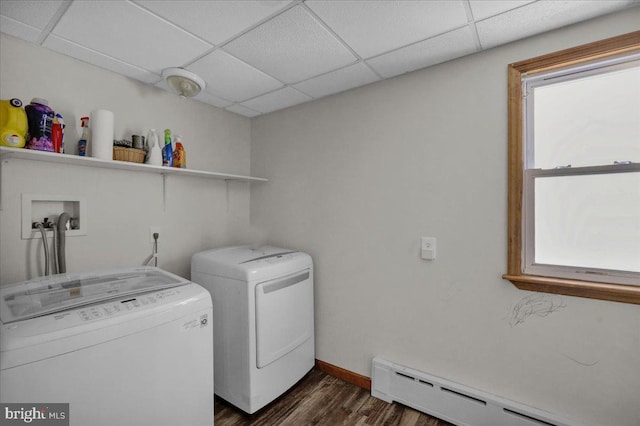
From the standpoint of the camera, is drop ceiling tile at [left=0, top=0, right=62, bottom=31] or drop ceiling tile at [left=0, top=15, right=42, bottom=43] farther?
drop ceiling tile at [left=0, top=15, right=42, bottom=43]

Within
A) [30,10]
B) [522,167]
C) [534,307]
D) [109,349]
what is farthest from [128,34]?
[534,307]

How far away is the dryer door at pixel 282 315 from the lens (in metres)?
1.81

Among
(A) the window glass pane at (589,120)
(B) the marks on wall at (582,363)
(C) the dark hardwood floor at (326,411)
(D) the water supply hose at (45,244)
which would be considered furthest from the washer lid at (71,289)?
(A) the window glass pane at (589,120)

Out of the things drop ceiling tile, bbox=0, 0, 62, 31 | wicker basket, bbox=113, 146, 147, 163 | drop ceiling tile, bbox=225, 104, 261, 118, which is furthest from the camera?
drop ceiling tile, bbox=225, 104, 261, 118

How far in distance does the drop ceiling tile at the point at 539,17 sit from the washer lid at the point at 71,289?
2099 millimetres

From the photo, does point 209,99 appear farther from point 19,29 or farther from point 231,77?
point 19,29

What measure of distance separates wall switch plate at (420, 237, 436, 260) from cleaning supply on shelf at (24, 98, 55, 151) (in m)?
2.18

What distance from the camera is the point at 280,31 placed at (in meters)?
1.47

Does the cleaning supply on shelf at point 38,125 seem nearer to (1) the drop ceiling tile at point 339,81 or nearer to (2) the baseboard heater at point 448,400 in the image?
(1) the drop ceiling tile at point 339,81

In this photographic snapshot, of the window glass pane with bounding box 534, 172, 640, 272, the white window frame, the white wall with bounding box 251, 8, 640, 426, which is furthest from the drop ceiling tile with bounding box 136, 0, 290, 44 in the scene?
the window glass pane with bounding box 534, 172, 640, 272

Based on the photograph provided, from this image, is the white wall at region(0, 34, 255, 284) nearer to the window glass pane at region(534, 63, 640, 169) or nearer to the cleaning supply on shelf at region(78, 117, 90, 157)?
the cleaning supply on shelf at region(78, 117, 90, 157)

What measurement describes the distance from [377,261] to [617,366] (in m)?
1.29

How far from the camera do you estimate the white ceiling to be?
1.29 metres

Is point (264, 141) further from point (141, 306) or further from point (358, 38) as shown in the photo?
point (141, 306)
